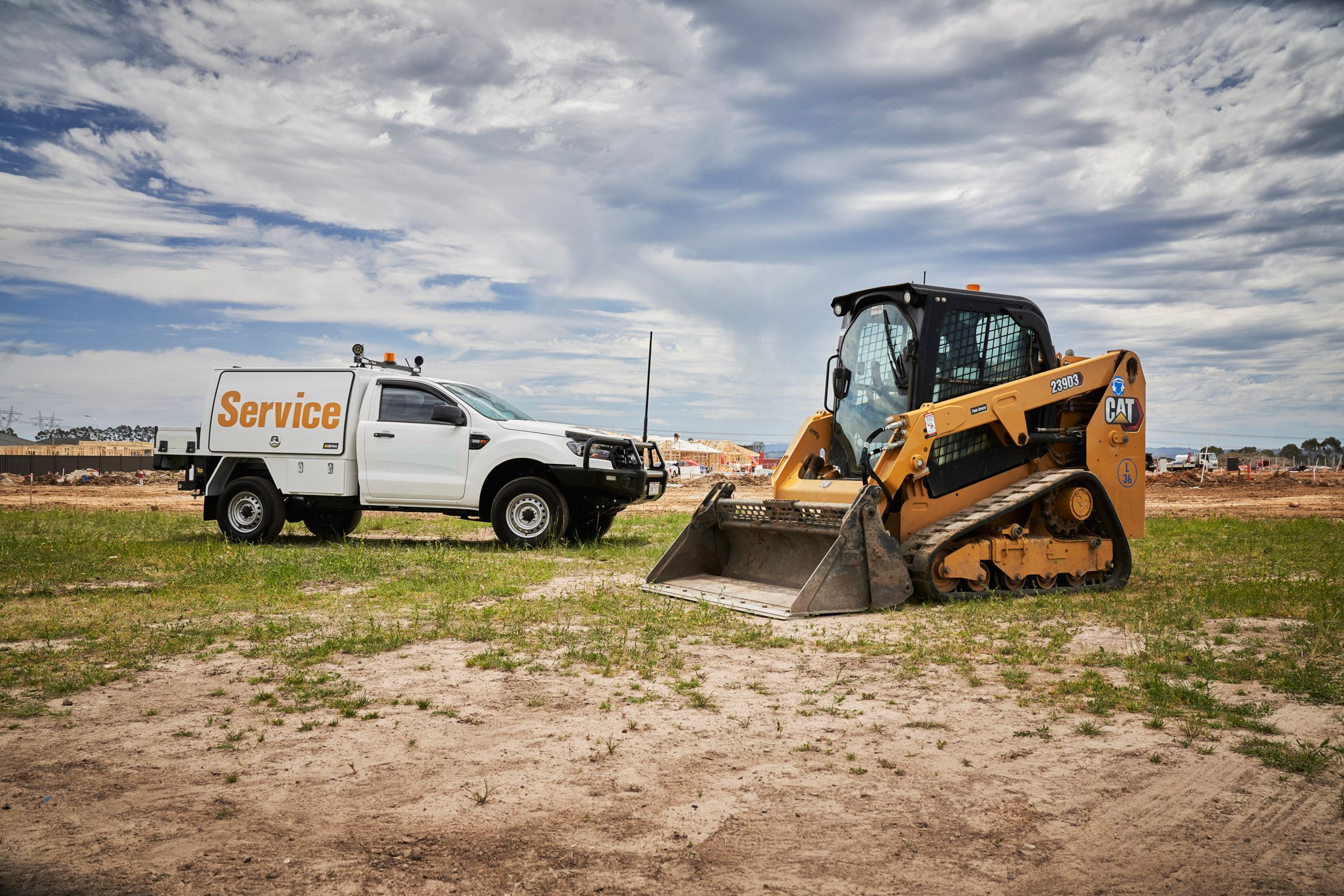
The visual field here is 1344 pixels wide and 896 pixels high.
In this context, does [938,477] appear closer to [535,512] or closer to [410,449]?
[535,512]

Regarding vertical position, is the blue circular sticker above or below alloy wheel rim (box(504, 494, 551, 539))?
above

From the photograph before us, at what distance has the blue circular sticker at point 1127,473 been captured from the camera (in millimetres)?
8781

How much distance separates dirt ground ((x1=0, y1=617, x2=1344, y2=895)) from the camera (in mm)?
2857

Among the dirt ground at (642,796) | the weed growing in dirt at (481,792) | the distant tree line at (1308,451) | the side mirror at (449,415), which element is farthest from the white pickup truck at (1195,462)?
the weed growing in dirt at (481,792)

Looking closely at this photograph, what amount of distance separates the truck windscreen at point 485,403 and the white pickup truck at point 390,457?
1.0 inches

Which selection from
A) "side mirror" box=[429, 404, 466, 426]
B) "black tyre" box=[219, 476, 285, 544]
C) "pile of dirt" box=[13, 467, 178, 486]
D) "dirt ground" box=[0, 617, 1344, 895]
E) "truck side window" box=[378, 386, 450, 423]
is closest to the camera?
"dirt ground" box=[0, 617, 1344, 895]

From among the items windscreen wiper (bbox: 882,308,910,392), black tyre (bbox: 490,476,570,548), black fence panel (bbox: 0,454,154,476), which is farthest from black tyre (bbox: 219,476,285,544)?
black fence panel (bbox: 0,454,154,476)

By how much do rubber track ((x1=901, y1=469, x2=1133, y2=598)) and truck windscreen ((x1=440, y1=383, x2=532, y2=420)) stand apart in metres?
5.91

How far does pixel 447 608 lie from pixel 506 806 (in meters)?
3.91

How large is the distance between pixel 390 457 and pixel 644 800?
8.85 m

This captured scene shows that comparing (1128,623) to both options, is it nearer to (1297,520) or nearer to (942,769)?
(942,769)

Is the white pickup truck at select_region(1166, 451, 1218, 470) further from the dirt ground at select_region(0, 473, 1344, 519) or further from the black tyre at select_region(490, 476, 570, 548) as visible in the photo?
the black tyre at select_region(490, 476, 570, 548)

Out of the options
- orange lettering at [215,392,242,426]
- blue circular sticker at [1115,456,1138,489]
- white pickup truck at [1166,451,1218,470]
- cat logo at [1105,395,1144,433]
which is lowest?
blue circular sticker at [1115,456,1138,489]

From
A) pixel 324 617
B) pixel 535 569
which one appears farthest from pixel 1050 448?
pixel 324 617
